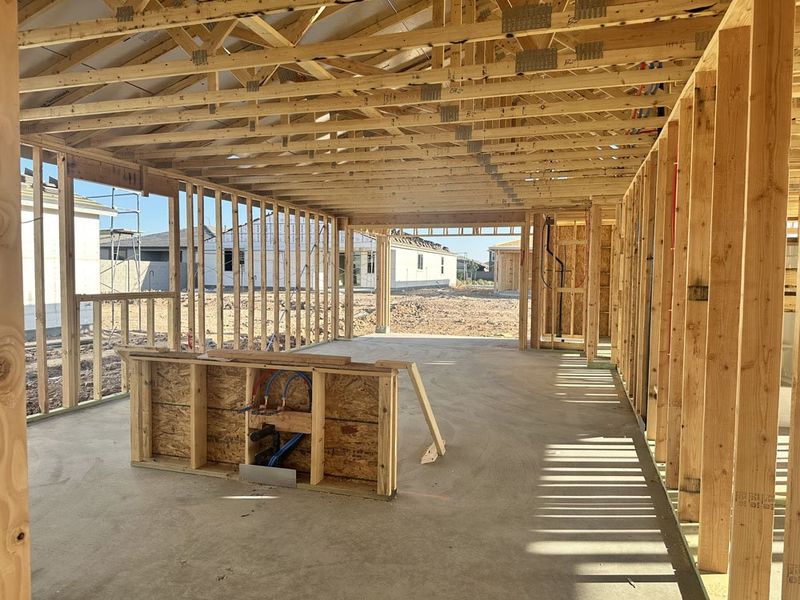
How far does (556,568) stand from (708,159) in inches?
103

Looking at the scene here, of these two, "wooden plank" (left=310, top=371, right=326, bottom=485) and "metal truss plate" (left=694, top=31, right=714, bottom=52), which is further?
"wooden plank" (left=310, top=371, right=326, bottom=485)

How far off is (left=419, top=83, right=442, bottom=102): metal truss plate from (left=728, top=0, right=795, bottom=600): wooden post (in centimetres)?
223

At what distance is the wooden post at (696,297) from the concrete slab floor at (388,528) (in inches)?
13.7

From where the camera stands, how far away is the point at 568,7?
3.05 m

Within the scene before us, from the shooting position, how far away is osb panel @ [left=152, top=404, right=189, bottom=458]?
4168 mm

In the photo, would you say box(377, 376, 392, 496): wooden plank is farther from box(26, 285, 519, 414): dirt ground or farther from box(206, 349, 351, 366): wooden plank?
box(26, 285, 519, 414): dirt ground

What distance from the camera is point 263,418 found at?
12.5ft

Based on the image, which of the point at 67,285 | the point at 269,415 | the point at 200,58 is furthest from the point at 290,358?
the point at 67,285

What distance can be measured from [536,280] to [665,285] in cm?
680

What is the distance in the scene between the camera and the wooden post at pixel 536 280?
1101 cm

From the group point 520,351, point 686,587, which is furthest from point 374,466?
point 520,351

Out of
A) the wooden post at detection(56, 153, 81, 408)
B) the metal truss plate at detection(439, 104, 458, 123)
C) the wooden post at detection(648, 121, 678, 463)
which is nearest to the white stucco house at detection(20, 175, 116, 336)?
the wooden post at detection(56, 153, 81, 408)

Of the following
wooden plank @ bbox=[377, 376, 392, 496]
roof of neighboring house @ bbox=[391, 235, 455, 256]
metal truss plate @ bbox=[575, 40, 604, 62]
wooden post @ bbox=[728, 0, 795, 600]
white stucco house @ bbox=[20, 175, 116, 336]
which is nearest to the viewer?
wooden post @ bbox=[728, 0, 795, 600]

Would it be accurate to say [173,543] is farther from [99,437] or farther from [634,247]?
[634,247]
